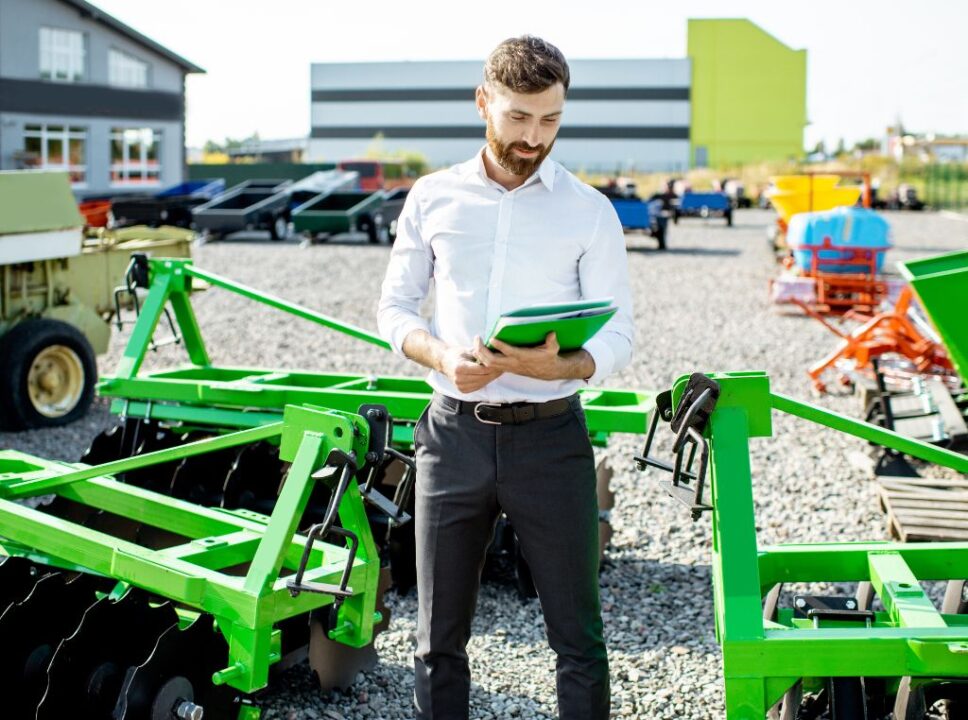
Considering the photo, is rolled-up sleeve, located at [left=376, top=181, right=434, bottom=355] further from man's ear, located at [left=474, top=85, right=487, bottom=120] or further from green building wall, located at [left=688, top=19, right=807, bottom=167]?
green building wall, located at [left=688, top=19, right=807, bottom=167]

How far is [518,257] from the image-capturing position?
2811 mm

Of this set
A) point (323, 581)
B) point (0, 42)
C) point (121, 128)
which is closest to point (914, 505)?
point (323, 581)

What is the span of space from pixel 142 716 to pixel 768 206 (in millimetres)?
37385

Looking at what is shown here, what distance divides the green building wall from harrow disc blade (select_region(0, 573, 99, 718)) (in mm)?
65102

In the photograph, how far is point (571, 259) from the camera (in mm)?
2822

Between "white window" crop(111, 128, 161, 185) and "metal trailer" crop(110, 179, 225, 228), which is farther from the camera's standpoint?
"white window" crop(111, 128, 161, 185)

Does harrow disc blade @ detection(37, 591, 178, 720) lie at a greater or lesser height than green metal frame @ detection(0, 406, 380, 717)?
lesser

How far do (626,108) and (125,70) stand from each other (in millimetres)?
39687

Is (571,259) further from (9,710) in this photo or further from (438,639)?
(9,710)

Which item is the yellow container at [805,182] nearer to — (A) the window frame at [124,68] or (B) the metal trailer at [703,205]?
(B) the metal trailer at [703,205]

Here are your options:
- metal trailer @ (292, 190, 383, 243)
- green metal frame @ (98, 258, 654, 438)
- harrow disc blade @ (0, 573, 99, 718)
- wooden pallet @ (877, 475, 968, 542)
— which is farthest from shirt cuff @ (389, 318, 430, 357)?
metal trailer @ (292, 190, 383, 243)

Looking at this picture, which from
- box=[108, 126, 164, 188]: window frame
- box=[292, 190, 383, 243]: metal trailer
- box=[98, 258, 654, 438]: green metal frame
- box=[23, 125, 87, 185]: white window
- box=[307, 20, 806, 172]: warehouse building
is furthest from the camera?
box=[307, 20, 806, 172]: warehouse building

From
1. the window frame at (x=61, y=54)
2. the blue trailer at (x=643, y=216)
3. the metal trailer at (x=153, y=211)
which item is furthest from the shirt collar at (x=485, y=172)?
the window frame at (x=61, y=54)

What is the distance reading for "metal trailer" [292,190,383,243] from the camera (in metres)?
22.1
